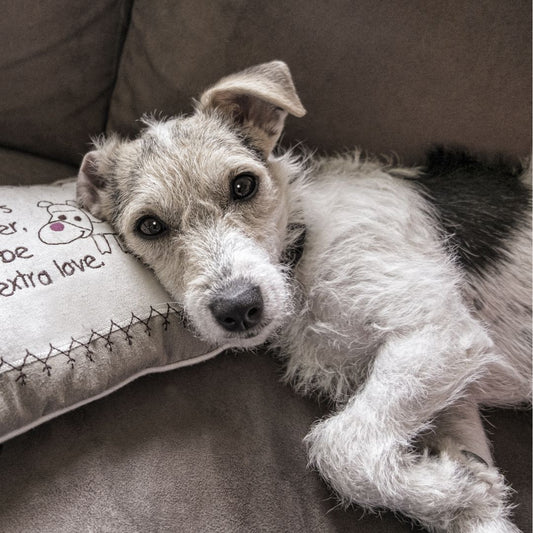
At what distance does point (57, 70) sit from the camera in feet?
7.47

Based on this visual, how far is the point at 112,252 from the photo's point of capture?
1689mm

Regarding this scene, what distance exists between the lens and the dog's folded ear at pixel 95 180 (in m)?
1.88

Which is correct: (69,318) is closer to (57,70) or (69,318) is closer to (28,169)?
Answer: (28,169)

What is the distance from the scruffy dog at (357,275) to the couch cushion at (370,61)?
0.58 feet

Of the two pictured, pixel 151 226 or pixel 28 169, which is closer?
pixel 151 226

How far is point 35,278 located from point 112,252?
10.7 inches

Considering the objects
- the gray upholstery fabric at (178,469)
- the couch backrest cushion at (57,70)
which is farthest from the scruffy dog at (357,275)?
the couch backrest cushion at (57,70)

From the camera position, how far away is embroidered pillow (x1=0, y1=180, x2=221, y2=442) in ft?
4.58

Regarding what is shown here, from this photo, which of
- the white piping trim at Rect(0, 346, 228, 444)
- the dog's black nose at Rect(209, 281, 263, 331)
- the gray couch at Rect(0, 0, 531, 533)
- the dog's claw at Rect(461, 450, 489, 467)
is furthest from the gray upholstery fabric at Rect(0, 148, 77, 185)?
the dog's claw at Rect(461, 450, 489, 467)

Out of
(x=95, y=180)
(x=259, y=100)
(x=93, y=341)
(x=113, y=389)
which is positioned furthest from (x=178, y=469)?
(x=259, y=100)

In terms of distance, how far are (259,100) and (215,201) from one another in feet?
1.64

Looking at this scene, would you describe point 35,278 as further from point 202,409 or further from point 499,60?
point 499,60

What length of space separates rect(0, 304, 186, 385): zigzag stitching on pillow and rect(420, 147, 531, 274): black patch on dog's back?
45.8 inches

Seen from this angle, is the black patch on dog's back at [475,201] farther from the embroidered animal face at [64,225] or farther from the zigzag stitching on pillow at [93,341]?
the embroidered animal face at [64,225]
